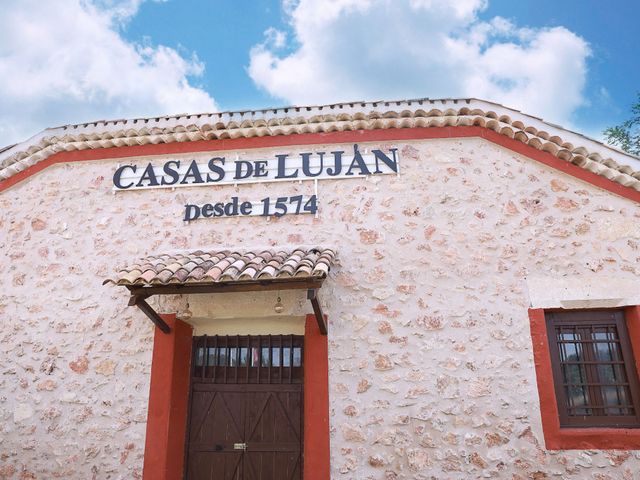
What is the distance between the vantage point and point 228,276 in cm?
465

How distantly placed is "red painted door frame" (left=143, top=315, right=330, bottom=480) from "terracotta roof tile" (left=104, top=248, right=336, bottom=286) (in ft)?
2.43

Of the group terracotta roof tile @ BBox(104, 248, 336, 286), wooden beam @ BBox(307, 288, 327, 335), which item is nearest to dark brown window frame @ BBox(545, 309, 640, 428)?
wooden beam @ BBox(307, 288, 327, 335)

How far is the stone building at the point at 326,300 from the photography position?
16.1ft

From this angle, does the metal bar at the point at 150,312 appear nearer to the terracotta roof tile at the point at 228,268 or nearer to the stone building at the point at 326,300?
the stone building at the point at 326,300

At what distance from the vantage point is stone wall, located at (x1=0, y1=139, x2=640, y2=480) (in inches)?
193

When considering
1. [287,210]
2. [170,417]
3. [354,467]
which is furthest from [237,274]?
[354,467]

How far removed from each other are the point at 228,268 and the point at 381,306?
173cm

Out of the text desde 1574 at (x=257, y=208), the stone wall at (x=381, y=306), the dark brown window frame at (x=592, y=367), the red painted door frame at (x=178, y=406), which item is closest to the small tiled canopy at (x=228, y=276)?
the red painted door frame at (x=178, y=406)

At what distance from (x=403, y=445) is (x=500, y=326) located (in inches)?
63.0

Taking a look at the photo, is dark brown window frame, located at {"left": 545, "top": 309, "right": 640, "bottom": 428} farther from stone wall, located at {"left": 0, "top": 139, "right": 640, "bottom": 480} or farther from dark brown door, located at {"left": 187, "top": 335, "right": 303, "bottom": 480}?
dark brown door, located at {"left": 187, "top": 335, "right": 303, "bottom": 480}

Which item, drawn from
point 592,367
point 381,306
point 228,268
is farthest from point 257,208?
point 592,367

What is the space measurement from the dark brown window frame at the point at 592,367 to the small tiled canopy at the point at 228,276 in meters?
2.48

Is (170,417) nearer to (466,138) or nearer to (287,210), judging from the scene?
(287,210)

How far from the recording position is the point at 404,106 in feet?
19.9
